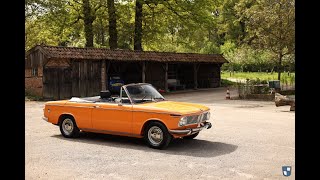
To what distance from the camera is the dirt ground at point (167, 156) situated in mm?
6477

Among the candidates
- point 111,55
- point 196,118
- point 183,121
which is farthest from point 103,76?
point 183,121

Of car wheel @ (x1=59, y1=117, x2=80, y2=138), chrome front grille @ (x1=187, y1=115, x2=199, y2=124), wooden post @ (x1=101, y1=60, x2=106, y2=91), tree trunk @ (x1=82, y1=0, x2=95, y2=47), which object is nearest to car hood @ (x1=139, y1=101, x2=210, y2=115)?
chrome front grille @ (x1=187, y1=115, x2=199, y2=124)

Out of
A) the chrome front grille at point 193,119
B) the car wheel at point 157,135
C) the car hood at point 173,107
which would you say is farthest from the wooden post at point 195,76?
the car wheel at point 157,135

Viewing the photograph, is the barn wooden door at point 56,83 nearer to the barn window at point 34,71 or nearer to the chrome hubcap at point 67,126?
the barn window at point 34,71

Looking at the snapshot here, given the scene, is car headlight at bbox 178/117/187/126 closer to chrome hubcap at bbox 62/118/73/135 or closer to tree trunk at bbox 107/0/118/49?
chrome hubcap at bbox 62/118/73/135

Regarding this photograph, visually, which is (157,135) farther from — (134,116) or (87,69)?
(87,69)

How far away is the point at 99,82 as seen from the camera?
26328 mm

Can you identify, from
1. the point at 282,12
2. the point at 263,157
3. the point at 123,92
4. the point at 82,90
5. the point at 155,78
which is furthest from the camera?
the point at 155,78

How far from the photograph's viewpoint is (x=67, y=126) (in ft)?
33.3

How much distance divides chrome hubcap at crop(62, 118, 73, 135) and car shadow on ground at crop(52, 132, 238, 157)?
0.21m

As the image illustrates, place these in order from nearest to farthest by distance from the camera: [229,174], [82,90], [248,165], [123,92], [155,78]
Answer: [229,174], [248,165], [123,92], [82,90], [155,78]
